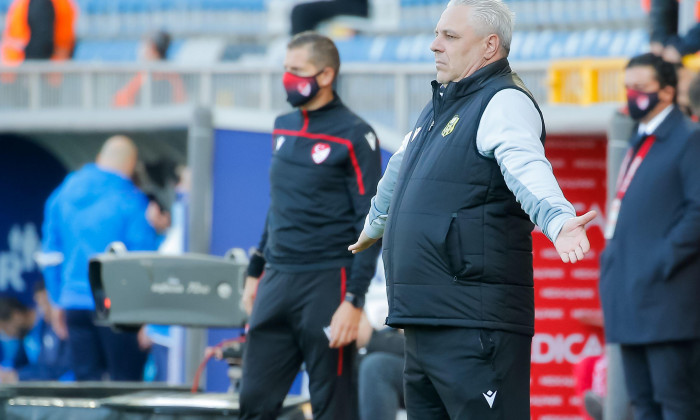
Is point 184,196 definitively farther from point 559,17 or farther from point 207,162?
point 559,17

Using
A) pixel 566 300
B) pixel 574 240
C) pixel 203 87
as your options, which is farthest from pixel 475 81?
pixel 203 87

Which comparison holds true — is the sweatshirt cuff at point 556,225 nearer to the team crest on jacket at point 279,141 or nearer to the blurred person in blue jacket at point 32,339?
the team crest on jacket at point 279,141

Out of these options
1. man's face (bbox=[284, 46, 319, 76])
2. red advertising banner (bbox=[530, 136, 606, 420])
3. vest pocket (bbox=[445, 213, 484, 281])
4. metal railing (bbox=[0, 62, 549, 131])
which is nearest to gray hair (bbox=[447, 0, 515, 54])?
vest pocket (bbox=[445, 213, 484, 281])

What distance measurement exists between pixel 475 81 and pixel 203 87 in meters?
6.82

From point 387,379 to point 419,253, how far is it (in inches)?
101

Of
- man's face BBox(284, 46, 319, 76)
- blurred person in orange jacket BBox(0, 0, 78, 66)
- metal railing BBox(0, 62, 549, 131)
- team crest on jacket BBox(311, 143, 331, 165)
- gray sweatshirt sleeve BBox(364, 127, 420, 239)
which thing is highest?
blurred person in orange jacket BBox(0, 0, 78, 66)

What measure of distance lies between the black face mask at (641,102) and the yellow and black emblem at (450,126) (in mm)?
2255

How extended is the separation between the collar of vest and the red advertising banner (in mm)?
3384

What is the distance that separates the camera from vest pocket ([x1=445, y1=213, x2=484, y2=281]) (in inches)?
152

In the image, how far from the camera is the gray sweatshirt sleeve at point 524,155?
3.57m

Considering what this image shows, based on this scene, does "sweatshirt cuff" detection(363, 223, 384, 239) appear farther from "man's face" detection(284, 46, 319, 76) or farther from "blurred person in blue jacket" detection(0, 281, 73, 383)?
"blurred person in blue jacket" detection(0, 281, 73, 383)

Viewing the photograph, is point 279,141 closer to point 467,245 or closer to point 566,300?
point 467,245

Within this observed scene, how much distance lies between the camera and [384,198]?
4277 millimetres

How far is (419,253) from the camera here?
3.91m
